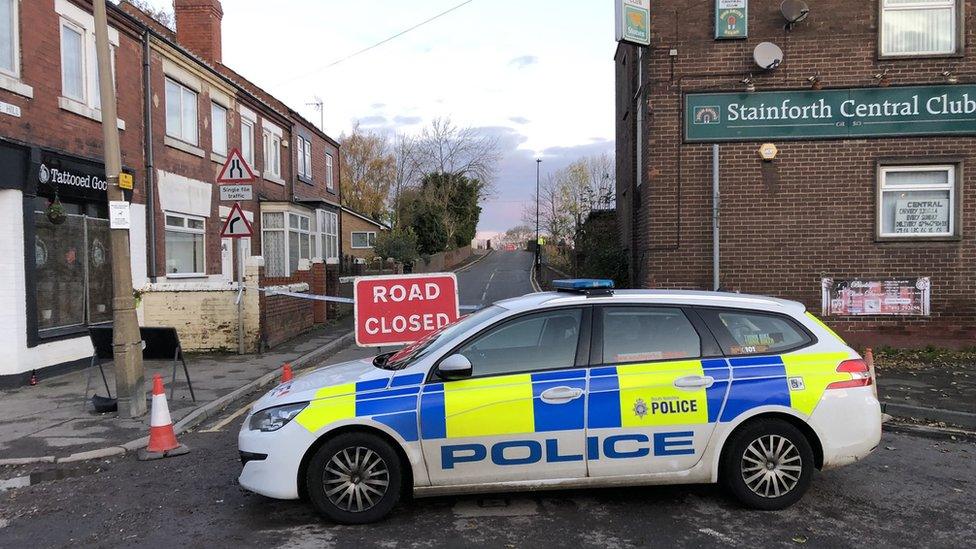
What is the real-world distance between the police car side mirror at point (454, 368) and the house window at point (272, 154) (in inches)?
640

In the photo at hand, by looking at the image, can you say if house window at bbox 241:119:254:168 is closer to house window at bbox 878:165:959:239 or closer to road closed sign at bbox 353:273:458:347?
road closed sign at bbox 353:273:458:347

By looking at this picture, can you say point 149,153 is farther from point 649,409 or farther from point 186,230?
point 649,409

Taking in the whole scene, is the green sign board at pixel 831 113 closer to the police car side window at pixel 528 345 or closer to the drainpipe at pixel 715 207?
the drainpipe at pixel 715 207

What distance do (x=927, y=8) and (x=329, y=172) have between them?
69.9 ft

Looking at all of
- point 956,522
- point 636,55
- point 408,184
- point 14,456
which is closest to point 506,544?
point 956,522

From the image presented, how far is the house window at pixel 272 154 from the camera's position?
19.4 m

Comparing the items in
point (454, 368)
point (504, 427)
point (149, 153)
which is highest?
point (149, 153)

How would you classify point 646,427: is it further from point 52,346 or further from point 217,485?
point 52,346

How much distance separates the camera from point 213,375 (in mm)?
9898

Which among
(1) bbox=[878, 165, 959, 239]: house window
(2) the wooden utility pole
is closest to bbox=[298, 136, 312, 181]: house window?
(2) the wooden utility pole

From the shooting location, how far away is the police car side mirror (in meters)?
4.39

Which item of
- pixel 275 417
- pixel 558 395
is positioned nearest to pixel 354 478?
pixel 275 417

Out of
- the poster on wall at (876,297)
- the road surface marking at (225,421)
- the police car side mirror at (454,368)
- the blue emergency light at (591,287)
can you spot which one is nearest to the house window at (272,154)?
the road surface marking at (225,421)

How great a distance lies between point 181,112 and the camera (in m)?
14.3
